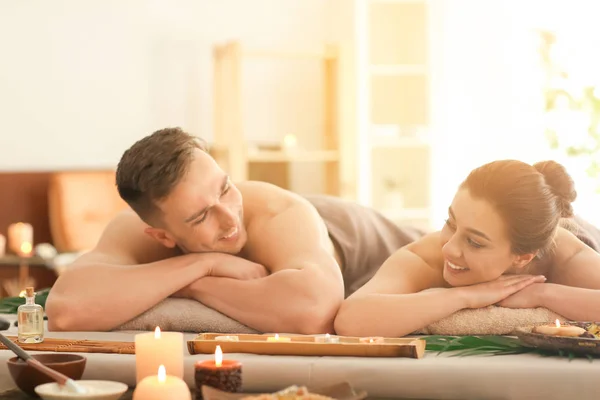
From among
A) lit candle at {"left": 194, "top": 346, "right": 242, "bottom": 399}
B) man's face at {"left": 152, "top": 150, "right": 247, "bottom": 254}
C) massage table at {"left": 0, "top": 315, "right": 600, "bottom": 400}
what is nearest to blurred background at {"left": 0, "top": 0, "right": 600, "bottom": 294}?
man's face at {"left": 152, "top": 150, "right": 247, "bottom": 254}

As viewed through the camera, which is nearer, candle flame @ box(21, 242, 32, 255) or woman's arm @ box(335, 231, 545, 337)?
woman's arm @ box(335, 231, 545, 337)

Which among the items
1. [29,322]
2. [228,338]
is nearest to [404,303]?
[228,338]

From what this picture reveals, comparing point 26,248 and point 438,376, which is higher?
point 438,376

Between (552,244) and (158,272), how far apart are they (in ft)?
3.12

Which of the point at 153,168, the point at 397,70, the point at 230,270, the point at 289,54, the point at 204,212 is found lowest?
the point at 230,270

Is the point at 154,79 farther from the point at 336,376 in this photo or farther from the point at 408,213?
the point at 336,376

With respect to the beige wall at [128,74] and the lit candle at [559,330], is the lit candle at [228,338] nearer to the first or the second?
the lit candle at [559,330]

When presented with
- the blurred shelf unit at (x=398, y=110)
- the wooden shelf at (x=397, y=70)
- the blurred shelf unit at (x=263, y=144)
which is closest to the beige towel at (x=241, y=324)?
the blurred shelf unit at (x=263, y=144)

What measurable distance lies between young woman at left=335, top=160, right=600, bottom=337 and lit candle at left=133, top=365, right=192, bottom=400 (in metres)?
0.63

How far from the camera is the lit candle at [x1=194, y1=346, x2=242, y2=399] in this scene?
1.62 metres

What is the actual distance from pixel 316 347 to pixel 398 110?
397 cm

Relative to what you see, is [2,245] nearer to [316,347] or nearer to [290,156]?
[290,156]

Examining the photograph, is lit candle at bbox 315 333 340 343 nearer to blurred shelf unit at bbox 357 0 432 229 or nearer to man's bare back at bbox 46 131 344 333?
man's bare back at bbox 46 131 344 333

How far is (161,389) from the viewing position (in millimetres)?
1568
